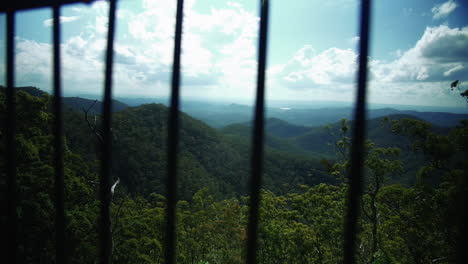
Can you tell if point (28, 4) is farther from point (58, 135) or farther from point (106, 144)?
point (106, 144)

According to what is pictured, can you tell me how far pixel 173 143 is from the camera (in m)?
1.15

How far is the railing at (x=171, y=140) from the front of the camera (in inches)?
36.3

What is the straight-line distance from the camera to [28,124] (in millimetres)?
12664

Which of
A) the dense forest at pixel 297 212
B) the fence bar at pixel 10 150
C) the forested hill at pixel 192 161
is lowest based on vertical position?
the forested hill at pixel 192 161

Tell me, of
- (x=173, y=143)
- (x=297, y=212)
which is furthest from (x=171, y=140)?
(x=297, y=212)

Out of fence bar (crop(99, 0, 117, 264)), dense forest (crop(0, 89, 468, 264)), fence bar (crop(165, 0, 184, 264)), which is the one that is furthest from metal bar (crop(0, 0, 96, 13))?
dense forest (crop(0, 89, 468, 264))

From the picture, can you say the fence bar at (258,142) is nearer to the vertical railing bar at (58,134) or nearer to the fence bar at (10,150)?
the vertical railing bar at (58,134)

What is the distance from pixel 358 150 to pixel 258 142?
14.4 inches

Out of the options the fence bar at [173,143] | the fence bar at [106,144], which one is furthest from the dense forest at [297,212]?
the fence bar at [173,143]

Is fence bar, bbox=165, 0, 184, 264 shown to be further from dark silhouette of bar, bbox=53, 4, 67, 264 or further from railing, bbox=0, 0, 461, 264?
dark silhouette of bar, bbox=53, 4, 67, 264

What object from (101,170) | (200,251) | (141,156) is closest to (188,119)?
(141,156)

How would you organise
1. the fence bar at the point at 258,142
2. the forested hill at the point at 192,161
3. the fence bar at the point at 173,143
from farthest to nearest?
the forested hill at the point at 192,161 → the fence bar at the point at 173,143 → the fence bar at the point at 258,142

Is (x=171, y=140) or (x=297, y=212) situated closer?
(x=171, y=140)

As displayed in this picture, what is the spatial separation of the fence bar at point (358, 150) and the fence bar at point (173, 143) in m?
0.74
